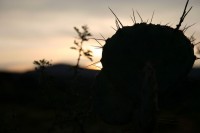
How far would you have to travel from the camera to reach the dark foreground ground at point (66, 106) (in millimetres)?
8498

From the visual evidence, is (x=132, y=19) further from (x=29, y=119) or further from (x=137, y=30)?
(x=29, y=119)

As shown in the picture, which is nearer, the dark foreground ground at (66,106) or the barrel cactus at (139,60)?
the barrel cactus at (139,60)

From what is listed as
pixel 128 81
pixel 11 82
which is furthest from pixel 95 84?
pixel 11 82

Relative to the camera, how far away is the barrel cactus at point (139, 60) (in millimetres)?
4934

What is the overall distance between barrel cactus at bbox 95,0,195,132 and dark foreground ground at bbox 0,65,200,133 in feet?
1.00

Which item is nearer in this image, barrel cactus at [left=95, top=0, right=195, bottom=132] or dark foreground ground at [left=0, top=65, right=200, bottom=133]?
barrel cactus at [left=95, top=0, right=195, bottom=132]

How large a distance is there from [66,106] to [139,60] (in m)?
5.87

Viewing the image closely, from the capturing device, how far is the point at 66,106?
34.4ft

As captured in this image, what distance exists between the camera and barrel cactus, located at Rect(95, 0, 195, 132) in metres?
4.93

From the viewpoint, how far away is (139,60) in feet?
16.3

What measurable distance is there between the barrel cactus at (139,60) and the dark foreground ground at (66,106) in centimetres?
31

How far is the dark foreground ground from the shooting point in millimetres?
8498

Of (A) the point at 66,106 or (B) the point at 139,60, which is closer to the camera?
(B) the point at 139,60

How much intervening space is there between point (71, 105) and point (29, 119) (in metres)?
15.0
